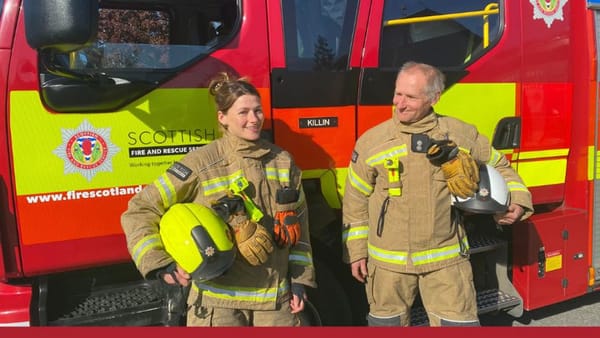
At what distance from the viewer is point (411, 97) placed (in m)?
2.25

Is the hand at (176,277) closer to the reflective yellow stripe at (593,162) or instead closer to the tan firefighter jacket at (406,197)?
the tan firefighter jacket at (406,197)

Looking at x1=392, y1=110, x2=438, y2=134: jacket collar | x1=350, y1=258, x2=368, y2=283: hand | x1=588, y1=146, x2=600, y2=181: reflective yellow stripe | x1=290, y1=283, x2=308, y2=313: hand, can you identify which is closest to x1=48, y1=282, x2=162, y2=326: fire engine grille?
x1=290, y1=283, x2=308, y2=313: hand

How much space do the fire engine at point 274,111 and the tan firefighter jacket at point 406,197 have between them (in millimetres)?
231

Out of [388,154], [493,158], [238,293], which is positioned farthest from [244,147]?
[493,158]

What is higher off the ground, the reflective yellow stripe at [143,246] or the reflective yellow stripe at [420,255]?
the reflective yellow stripe at [143,246]

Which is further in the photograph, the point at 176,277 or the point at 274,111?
the point at 274,111

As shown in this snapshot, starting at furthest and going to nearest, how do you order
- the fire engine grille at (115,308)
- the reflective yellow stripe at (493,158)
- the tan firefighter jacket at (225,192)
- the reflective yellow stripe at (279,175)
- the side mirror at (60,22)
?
the reflective yellow stripe at (493,158) → the fire engine grille at (115,308) → the reflective yellow stripe at (279,175) → the tan firefighter jacket at (225,192) → the side mirror at (60,22)

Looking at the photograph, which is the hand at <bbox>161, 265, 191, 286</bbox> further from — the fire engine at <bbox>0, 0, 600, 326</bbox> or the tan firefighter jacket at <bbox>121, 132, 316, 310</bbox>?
the fire engine at <bbox>0, 0, 600, 326</bbox>

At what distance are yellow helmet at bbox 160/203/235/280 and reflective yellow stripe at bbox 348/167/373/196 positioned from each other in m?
0.75

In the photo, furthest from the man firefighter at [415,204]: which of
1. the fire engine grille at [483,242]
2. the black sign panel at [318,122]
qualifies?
the fire engine grille at [483,242]

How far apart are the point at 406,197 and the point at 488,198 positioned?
347 millimetres

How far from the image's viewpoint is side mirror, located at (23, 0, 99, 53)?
1.73m

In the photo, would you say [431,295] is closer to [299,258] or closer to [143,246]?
[299,258]

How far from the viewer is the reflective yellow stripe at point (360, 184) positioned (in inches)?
94.9
